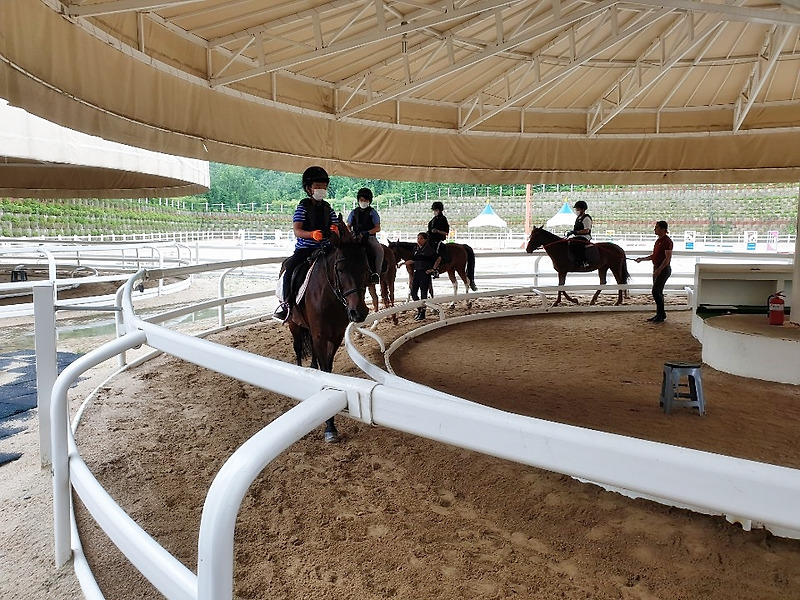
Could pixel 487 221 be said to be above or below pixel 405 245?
above

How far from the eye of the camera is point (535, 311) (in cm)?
1020

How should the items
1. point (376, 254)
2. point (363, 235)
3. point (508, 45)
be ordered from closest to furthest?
point (376, 254) < point (363, 235) < point (508, 45)

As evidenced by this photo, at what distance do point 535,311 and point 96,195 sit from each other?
10.4 m

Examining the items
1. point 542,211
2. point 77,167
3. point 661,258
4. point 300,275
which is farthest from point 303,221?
point 542,211

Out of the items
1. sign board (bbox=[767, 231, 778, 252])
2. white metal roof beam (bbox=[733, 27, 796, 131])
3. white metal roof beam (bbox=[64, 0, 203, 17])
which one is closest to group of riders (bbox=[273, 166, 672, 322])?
white metal roof beam (bbox=[64, 0, 203, 17])

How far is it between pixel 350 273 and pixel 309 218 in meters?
0.83

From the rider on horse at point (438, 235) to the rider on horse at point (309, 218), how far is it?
5293 millimetres

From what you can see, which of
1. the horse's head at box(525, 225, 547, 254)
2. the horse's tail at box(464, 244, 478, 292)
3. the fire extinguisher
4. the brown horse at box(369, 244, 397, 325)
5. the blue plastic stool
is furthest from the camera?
the horse's tail at box(464, 244, 478, 292)

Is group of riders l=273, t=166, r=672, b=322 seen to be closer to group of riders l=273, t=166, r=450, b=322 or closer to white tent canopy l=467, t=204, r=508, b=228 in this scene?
group of riders l=273, t=166, r=450, b=322

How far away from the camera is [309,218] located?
16.3 feet

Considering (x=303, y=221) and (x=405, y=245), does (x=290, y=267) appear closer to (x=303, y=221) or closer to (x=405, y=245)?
(x=303, y=221)

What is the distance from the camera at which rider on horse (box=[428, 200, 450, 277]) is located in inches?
407

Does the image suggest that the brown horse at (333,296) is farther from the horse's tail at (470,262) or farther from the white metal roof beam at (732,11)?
the horse's tail at (470,262)

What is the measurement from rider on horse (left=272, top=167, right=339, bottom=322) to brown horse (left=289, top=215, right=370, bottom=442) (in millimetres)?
164
